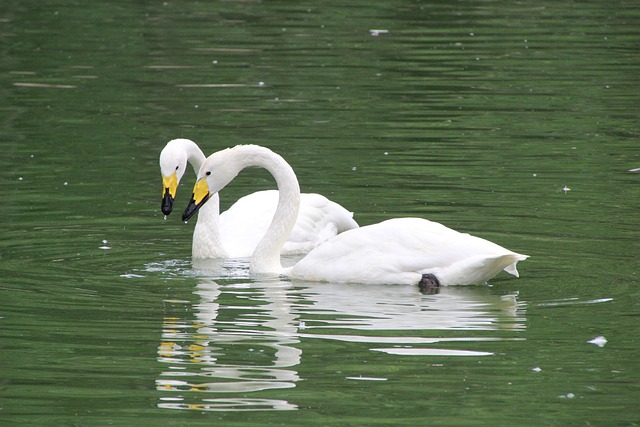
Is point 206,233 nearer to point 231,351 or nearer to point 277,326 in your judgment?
point 277,326

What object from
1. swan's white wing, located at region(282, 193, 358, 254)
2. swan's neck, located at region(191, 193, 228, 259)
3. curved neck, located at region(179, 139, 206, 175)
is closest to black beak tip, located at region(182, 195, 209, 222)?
swan's neck, located at region(191, 193, 228, 259)

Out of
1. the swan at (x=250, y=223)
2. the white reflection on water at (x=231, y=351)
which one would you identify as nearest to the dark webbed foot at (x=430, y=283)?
the white reflection on water at (x=231, y=351)

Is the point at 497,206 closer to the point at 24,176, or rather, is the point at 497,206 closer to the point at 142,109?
the point at 24,176

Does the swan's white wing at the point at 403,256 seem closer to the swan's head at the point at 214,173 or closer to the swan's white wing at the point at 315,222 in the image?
the swan's head at the point at 214,173

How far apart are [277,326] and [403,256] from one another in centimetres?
147

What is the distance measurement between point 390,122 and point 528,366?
31.5ft

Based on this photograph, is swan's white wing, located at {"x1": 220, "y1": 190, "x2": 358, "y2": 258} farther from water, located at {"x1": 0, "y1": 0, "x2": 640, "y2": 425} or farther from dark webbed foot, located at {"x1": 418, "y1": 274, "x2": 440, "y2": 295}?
dark webbed foot, located at {"x1": 418, "y1": 274, "x2": 440, "y2": 295}

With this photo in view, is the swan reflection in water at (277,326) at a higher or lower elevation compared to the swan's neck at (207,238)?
lower

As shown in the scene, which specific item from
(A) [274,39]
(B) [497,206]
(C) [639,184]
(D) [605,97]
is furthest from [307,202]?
(A) [274,39]

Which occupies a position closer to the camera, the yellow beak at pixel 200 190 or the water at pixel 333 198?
the water at pixel 333 198

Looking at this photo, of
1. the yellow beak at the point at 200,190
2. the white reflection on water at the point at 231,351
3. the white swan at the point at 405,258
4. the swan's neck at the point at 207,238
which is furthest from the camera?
the swan's neck at the point at 207,238

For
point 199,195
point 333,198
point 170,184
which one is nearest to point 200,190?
point 199,195

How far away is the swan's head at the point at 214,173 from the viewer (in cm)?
1106

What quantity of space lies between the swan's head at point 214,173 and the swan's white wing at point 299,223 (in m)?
1.24
